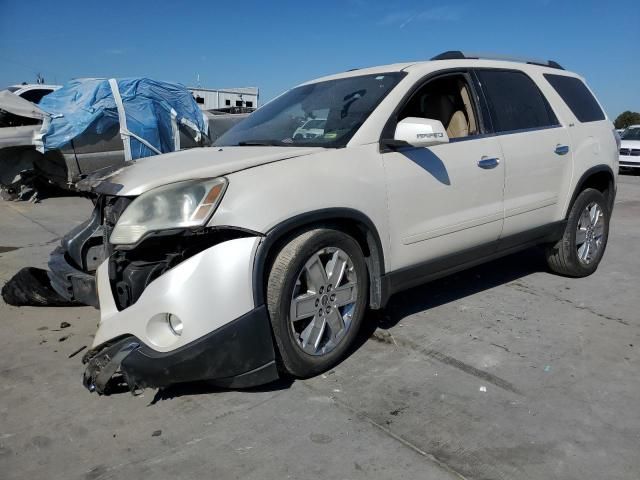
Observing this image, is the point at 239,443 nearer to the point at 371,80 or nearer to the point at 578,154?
the point at 371,80

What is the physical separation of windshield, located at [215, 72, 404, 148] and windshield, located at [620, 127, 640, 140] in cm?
1722

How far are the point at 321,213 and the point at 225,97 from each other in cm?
1657

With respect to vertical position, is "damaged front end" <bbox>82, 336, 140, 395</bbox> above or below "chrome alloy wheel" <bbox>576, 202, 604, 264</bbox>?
below

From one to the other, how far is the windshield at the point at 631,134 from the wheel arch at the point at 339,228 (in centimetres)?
1781

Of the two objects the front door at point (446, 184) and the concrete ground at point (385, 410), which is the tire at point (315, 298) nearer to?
the concrete ground at point (385, 410)

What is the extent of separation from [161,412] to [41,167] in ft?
27.6

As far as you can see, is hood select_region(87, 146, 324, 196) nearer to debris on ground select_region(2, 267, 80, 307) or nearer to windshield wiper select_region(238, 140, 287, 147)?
windshield wiper select_region(238, 140, 287, 147)

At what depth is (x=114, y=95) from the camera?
402 inches

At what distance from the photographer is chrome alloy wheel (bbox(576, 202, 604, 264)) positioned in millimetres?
5066

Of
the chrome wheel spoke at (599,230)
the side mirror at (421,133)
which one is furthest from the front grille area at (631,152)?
the side mirror at (421,133)

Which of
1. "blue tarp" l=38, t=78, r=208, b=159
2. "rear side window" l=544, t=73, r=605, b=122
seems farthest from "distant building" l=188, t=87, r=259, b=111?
"rear side window" l=544, t=73, r=605, b=122

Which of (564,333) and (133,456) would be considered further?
(564,333)

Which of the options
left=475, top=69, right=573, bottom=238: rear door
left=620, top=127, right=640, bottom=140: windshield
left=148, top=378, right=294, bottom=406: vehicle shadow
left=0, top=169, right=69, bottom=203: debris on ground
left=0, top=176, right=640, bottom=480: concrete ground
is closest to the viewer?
left=0, top=176, right=640, bottom=480: concrete ground

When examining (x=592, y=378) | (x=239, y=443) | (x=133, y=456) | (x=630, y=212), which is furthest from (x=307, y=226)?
(x=630, y=212)
